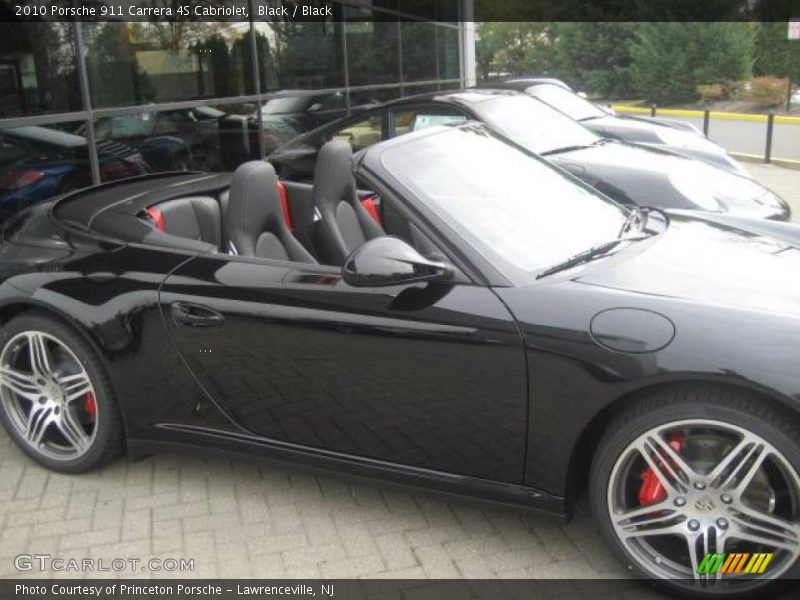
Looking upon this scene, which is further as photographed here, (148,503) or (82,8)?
(82,8)

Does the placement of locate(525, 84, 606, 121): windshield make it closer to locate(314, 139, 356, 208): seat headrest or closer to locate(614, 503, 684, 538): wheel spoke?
locate(314, 139, 356, 208): seat headrest

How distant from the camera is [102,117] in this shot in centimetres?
632

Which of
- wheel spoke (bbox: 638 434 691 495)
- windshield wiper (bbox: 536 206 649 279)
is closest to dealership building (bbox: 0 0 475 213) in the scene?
windshield wiper (bbox: 536 206 649 279)

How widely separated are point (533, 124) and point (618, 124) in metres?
2.98

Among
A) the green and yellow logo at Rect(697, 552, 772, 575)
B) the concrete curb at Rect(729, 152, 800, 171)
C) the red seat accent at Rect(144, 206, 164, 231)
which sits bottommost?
the concrete curb at Rect(729, 152, 800, 171)

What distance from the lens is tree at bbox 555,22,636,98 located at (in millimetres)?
44750

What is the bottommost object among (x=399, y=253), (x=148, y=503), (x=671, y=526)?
(x=148, y=503)

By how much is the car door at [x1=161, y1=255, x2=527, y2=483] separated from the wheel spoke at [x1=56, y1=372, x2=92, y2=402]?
556 millimetres

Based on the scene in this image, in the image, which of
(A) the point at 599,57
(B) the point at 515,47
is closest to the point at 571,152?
(A) the point at 599,57

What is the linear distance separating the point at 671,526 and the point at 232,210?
2.06 metres

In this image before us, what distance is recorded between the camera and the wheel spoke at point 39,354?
11.2 ft

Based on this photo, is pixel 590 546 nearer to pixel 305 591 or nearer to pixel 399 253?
pixel 305 591

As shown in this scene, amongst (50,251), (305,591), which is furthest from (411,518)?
(50,251)

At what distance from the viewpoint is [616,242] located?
121 inches
